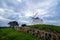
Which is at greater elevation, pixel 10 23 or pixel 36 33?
pixel 10 23

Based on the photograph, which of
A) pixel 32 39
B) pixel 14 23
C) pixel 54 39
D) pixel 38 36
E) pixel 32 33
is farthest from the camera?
pixel 14 23

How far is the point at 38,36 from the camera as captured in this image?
3397 centimetres

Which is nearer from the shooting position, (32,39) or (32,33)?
(32,39)

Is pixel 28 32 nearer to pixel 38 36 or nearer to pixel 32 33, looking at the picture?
pixel 32 33

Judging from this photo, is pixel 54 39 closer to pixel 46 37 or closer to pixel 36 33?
pixel 46 37

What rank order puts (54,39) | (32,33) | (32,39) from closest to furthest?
(54,39), (32,39), (32,33)

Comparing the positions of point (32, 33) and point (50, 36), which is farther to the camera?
point (32, 33)

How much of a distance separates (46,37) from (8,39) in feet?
28.4

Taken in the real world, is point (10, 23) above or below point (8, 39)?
above

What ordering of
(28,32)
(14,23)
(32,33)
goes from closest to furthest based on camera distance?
(32,33) < (28,32) < (14,23)

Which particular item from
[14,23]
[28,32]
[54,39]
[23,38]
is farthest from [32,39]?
[14,23]

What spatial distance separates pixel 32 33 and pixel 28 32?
278cm

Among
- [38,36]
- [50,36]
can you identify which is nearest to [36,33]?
[38,36]

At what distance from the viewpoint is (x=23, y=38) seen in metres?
32.6
